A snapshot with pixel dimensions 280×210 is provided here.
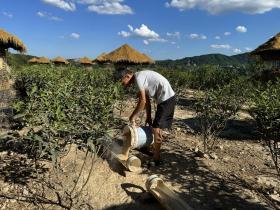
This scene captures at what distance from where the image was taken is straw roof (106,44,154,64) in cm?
1931

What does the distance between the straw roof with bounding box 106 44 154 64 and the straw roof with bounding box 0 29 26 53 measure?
501 cm

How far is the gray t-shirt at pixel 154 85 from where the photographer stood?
5.30 meters

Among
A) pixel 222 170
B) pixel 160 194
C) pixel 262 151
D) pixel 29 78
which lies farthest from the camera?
pixel 29 78

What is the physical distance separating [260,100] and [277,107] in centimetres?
22

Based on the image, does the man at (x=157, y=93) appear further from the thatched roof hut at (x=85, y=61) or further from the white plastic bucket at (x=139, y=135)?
the thatched roof hut at (x=85, y=61)

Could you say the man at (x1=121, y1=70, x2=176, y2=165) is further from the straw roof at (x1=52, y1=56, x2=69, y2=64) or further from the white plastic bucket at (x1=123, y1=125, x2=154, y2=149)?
the straw roof at (x1=52, y1=56, x2=69, y2=64)

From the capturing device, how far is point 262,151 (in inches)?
276

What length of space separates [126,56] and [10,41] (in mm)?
6095

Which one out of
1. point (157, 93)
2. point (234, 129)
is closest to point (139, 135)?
point (157, 93)

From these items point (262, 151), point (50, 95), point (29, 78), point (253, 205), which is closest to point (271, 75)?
point (262, 151)

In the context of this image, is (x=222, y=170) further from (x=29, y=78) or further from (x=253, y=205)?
(x=29, y=78)

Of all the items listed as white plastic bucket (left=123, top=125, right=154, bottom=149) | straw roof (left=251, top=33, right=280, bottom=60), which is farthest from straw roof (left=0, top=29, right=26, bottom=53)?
white plastic bucket (left=123, top=125, right=154, bottom=149)

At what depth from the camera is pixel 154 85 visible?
5.40 meters

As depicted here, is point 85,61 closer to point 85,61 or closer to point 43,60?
point 85,61
